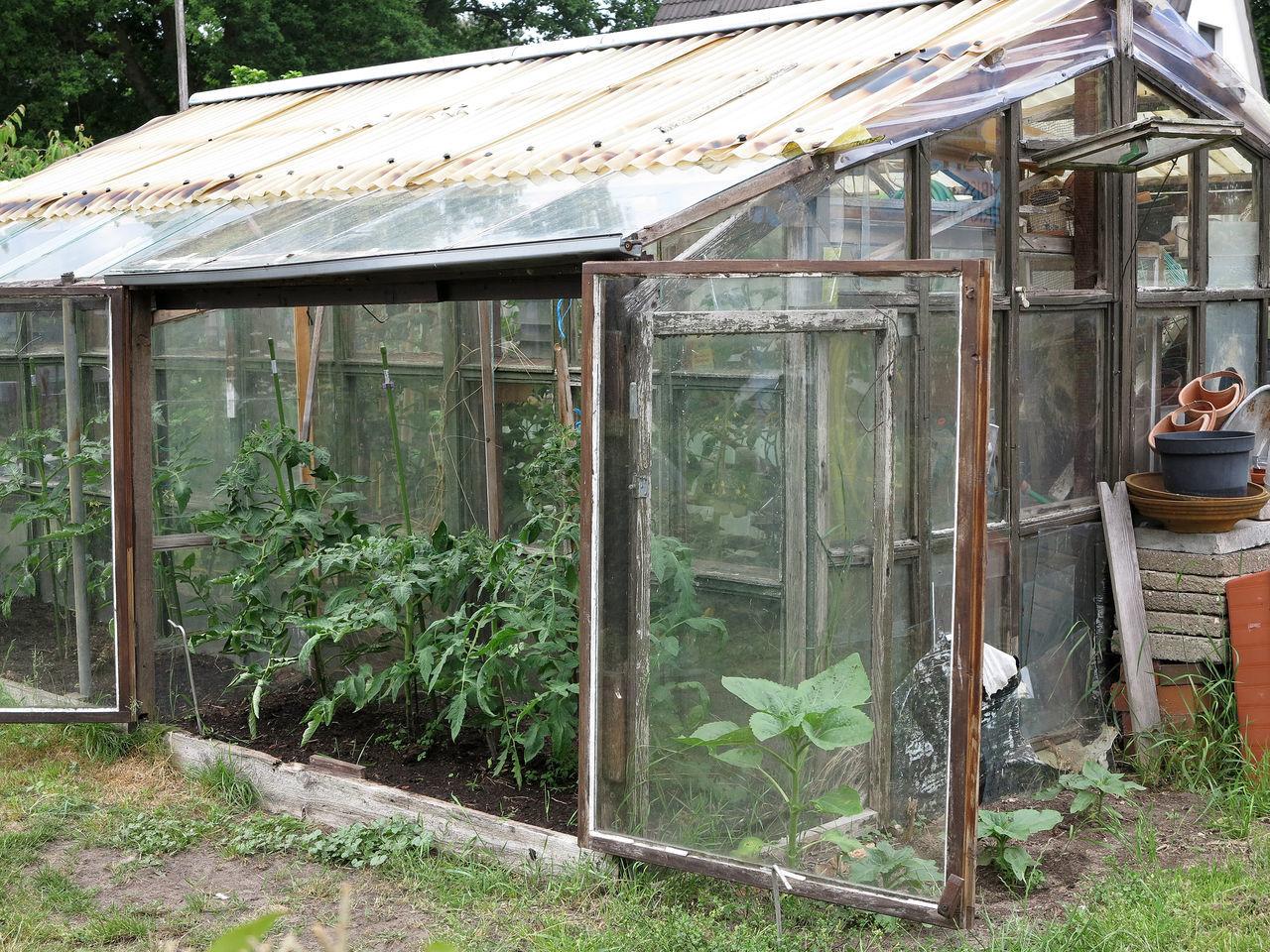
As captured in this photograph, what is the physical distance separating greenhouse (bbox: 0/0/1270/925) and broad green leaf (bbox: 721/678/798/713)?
0.02 metres

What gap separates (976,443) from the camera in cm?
328

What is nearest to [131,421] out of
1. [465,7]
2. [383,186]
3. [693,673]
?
[383,186]

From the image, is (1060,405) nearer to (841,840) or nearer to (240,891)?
(841,840)

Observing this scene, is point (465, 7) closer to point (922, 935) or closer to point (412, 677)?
point (412, 677)

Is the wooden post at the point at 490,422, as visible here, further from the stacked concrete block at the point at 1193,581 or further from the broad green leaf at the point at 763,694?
the stacked concrete block at the point at 1193,581

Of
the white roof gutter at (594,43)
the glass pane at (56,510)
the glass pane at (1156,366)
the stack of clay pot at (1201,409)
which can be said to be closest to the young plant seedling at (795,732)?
the stack of clay pot at (1201,409)

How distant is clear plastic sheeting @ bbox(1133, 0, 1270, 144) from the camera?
543 cm

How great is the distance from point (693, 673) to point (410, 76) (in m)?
5.02

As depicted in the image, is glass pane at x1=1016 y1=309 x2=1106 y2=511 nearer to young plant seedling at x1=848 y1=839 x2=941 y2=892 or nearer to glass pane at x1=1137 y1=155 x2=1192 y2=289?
glass pane at x1=1137 y1=155 x2=1192 y2=289

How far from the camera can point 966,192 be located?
4836 millimetres

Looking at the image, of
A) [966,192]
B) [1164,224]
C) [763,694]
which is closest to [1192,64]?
[1164,224]

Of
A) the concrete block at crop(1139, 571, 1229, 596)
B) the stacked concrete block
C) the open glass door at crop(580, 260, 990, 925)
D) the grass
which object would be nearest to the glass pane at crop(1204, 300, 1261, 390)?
the stacked concrete block

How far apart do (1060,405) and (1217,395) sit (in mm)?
836

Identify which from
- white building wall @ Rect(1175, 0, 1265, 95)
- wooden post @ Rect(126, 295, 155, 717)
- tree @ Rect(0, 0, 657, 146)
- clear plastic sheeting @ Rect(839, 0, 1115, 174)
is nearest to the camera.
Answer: clear plastic sheeting @ Rect(839, 0, 1115, 174)
